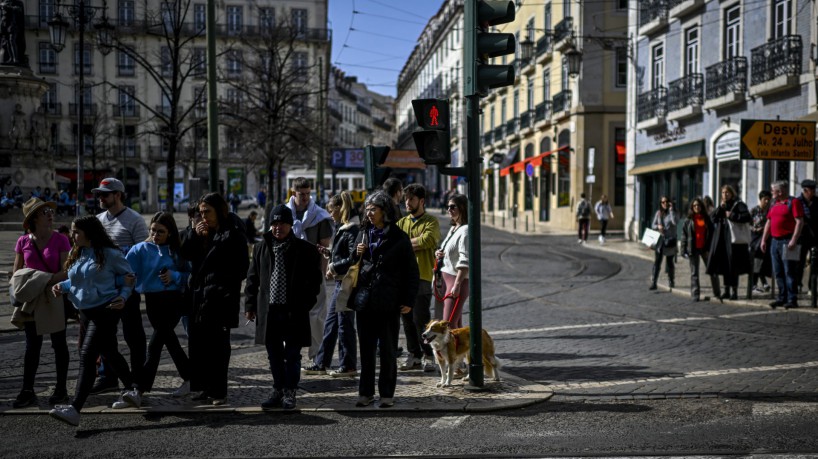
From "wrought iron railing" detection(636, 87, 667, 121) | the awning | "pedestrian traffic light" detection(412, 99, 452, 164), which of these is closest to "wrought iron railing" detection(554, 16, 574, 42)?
"wrought iron railing" detection(636, 87, 667, 121)

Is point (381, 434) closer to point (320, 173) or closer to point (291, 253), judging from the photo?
point (291, 253)

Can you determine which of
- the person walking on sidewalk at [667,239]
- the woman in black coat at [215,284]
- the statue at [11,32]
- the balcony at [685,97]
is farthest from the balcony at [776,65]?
the statue at [11,32]

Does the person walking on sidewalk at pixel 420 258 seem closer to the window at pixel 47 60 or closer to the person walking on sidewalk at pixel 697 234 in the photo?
the person walking on sidewalk at pixel 697 234

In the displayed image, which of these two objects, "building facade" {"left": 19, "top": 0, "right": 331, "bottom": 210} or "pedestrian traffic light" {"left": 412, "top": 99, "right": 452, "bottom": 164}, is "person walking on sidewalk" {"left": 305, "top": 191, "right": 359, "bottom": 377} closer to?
"pedestrian traffic light" {"left": 412, "top": 99, "right": 452, "bottom": 164}

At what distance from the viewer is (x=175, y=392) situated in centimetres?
741

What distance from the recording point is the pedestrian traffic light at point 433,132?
7297 mm

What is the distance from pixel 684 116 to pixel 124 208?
2132 centimetres

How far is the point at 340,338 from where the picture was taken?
8.32 m

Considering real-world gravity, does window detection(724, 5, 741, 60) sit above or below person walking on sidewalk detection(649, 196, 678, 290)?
above

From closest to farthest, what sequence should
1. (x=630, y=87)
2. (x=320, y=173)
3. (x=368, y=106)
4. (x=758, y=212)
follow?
1. (x=758, y=212)
2. (x=630, y=87)
3. (x=320, y=173)
4. (x=368, y=106)

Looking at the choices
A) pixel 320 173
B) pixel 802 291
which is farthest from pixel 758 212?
pixel 320 173

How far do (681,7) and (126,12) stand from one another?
15911mm

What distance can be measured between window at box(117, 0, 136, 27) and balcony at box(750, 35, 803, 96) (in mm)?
15516

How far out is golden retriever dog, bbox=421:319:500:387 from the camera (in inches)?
293
